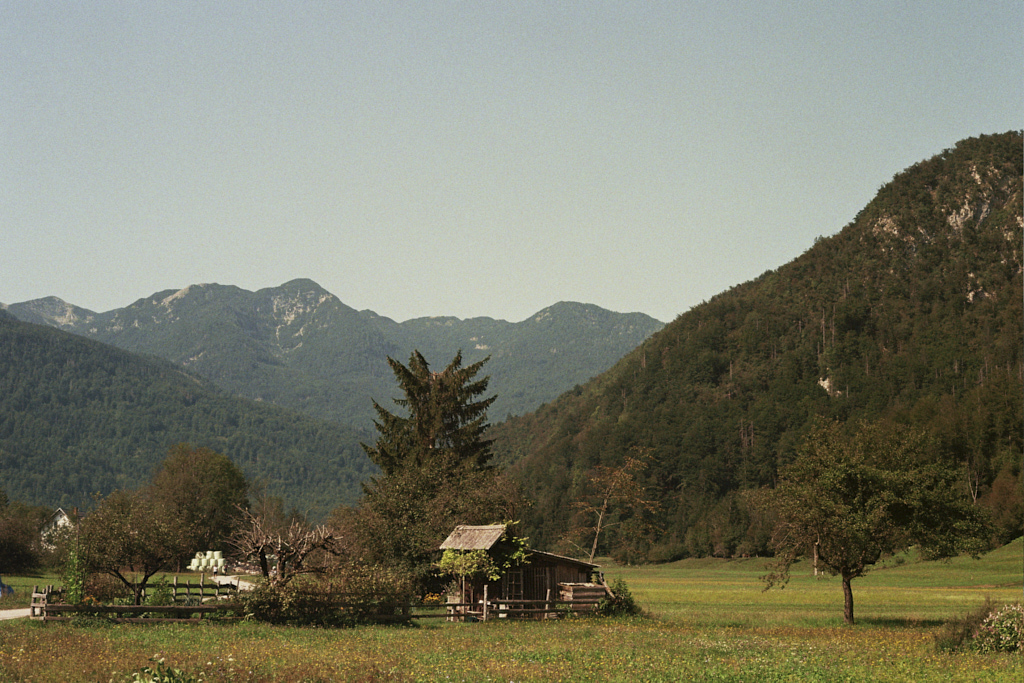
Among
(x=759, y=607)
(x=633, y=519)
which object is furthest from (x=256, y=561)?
(x=633, y=519)

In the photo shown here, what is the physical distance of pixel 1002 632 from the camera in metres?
29.9

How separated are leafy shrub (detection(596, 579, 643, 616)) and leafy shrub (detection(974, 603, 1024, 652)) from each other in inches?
830

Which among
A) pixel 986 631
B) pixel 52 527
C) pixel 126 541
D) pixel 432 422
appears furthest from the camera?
pixel 52 527

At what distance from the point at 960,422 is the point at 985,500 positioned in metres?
22.7

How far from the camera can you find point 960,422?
149625mm

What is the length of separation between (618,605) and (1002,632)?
22.3 m

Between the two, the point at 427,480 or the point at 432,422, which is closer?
the point at 427,480

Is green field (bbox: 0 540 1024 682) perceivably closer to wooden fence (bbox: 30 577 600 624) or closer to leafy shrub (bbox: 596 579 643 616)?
wooden fence (bbox: 30 577 600 624)

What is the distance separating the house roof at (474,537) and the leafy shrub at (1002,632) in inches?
955

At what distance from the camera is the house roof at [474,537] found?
1939 inches

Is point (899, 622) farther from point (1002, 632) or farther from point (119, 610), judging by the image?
point (119, 610)

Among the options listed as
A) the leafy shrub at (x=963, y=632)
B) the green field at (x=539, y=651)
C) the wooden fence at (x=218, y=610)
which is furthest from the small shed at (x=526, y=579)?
the leafy shrub at (x=963, y=632)

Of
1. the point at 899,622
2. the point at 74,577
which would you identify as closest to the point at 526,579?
the point at 899,622

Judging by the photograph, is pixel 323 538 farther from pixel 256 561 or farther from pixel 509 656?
pixel 509 656
